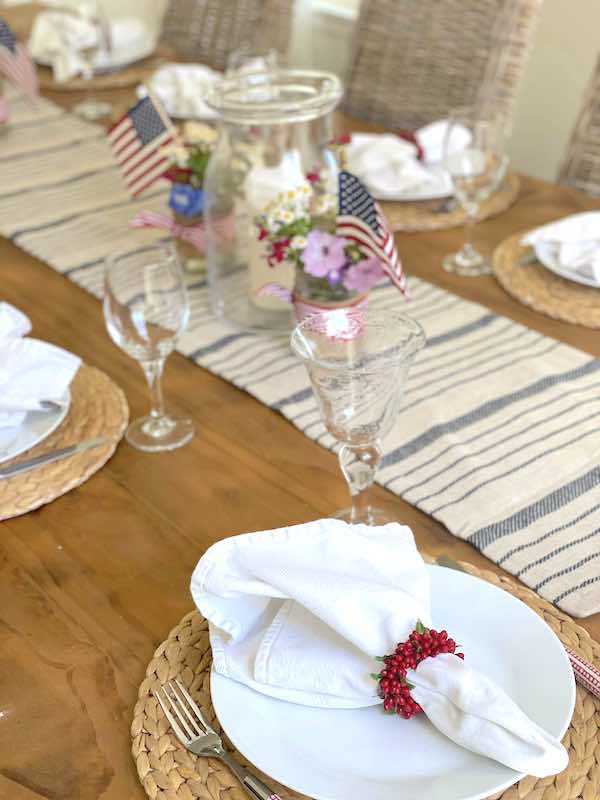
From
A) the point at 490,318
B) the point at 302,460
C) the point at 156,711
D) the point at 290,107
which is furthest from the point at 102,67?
the point at 156,711

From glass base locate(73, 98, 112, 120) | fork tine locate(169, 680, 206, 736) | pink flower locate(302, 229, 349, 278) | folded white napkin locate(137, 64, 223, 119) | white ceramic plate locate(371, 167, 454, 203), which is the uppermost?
pink flower locate(302, 229, 349, 278)

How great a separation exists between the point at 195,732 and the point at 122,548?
0.26 metres

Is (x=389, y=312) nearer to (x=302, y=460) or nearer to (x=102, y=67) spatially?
(x=302, y=460)

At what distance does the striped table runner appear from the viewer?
0.87 metres

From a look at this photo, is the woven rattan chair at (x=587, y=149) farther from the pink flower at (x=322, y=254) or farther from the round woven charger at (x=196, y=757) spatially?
the round woven charger at (x=196, y=757)

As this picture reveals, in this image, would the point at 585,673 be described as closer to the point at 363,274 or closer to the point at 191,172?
the point at 363,274

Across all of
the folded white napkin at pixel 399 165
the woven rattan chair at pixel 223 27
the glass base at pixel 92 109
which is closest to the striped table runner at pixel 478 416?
the folded white napkin at pixel 399 165

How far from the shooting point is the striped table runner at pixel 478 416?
874mm

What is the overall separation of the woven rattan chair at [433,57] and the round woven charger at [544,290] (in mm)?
494

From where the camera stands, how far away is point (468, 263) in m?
1.38

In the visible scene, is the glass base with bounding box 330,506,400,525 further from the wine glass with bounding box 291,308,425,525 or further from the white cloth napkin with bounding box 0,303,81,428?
the white cloth napkin with bounding box 0,303,81,428

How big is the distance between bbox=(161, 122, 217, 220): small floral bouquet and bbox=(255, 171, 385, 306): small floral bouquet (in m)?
0.23

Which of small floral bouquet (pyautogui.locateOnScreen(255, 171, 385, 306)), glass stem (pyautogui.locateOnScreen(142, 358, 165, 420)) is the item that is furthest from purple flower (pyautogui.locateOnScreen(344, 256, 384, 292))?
glass stem (pyautogui.locateOnScreen(142, 358, 165, 420))

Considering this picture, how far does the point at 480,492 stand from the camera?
94 cm
